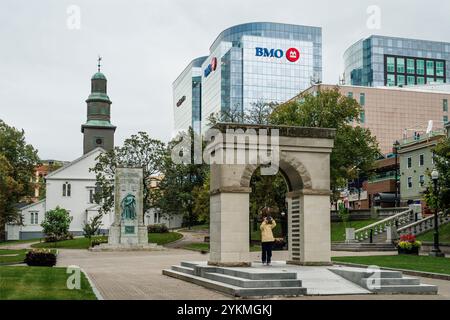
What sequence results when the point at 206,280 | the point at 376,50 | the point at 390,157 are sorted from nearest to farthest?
the point at 206,280 → the point at 390,157 → the point at 376,50

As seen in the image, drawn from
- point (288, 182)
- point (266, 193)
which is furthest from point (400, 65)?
point (288, 182)

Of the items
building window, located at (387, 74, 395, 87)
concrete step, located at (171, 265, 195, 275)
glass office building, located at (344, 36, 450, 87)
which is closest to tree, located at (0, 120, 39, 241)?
concrete step, located at (171, 265, 195, 275)

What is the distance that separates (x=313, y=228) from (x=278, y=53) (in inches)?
4332

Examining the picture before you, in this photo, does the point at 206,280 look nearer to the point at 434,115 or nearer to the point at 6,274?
the point at 6,274

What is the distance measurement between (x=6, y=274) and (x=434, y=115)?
81939 millimetres

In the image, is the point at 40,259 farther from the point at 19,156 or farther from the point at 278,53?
the point at 278,53

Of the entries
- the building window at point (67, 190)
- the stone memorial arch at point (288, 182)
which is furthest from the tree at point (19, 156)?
the stone memorial arch at point (288, 182)

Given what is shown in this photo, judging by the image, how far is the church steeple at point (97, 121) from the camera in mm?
93438

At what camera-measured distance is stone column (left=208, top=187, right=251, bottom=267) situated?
70.3 ft

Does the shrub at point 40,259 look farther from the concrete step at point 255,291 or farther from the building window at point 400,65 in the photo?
the building window at point 400,65

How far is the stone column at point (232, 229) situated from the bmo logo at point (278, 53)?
108 meters

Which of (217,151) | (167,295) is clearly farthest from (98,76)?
(167,295)

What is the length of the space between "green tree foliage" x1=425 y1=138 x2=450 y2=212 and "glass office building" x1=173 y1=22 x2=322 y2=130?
288ft
